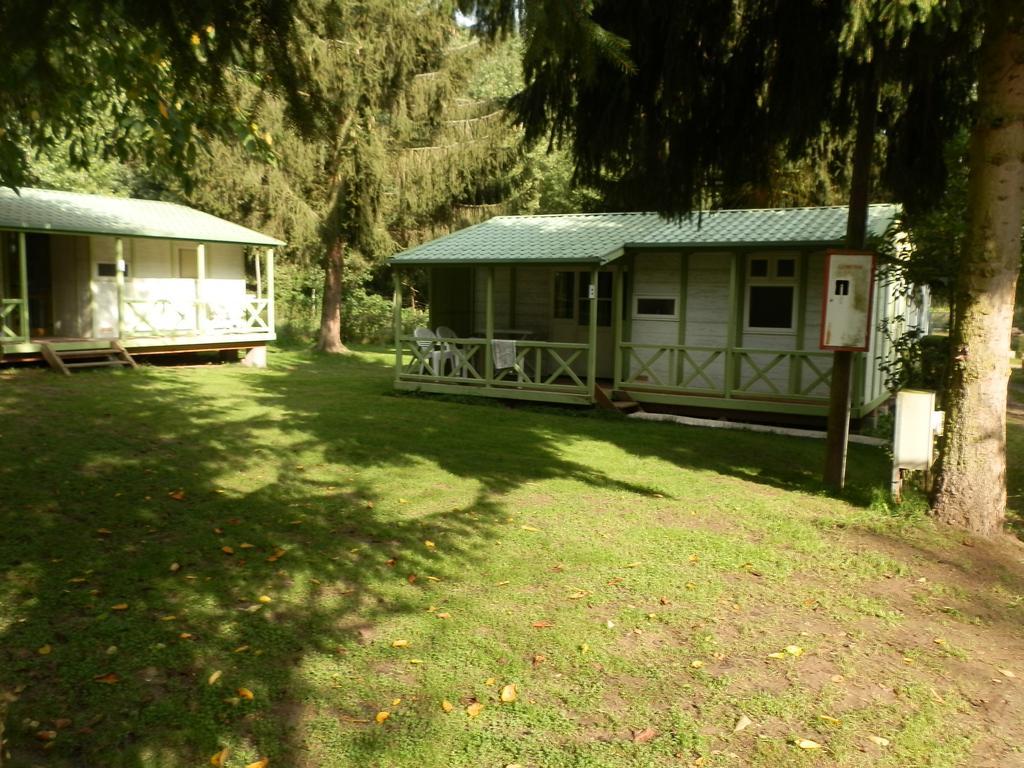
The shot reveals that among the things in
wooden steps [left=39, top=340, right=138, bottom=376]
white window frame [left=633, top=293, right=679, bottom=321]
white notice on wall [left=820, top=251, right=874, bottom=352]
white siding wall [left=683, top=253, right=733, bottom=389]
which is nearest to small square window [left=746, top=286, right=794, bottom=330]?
white siding wall [left=683, top=253, right=733, bottom=389]

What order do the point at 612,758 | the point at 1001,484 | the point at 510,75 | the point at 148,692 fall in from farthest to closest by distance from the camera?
the point at 510,75
the point at 1001,484
the point at 148,692
the point at 612,758

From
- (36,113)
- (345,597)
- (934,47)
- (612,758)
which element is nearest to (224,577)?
(345,597)

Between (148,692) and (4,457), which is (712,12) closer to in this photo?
(148,692)

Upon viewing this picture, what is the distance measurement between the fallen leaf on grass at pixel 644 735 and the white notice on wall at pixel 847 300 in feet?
17.3

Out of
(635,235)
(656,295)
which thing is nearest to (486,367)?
(656,295)

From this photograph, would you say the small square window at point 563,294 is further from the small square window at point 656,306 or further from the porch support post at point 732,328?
the porch support post at point 732,328

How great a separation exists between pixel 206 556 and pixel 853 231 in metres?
6.89

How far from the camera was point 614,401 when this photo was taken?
14.7 metres

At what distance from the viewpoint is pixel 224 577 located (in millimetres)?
5598

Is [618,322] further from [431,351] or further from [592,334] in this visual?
[431,351]

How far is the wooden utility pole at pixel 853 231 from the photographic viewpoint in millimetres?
8242

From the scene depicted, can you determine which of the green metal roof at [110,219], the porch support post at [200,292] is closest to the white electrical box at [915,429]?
the green metal roof at [110,219]

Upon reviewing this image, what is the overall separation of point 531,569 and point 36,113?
6.84m

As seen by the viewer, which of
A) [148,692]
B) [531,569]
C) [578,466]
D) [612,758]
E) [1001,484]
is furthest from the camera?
[578,466]
